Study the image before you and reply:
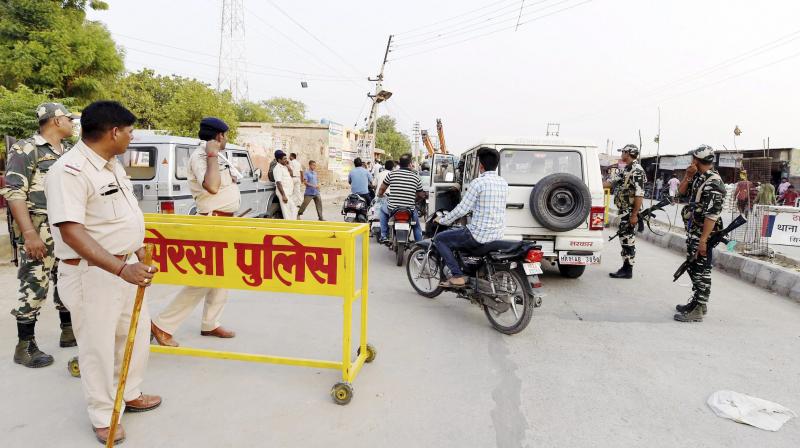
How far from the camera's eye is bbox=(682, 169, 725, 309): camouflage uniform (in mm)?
5039

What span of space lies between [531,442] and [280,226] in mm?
2113

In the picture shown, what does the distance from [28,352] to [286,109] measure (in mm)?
70123

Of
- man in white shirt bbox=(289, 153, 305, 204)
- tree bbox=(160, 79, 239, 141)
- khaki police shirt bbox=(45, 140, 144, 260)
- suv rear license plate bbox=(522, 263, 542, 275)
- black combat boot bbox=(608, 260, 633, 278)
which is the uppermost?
tree bbox=(160, 79, 239, 141)

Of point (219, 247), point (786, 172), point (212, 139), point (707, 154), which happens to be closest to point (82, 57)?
point (212, 139)

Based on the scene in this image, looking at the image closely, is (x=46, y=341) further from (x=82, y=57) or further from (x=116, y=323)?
(x=82, y=57)

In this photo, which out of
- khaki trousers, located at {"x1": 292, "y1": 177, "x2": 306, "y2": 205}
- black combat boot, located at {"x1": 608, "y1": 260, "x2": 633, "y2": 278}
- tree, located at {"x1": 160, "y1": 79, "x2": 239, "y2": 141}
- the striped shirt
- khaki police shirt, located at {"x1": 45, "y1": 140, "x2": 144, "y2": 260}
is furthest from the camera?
tree, located at {"x1": 160, "y1": 79, "x2": 239, "y2": 141}

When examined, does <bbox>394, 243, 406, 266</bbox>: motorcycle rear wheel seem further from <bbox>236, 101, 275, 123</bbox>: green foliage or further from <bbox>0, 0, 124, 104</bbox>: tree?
<bbox>236, 101, 275, 123</bbox>: green foliage

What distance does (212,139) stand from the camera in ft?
14.3

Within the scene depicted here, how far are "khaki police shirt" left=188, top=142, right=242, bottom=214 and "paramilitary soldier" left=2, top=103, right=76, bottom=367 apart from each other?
3.19 ft

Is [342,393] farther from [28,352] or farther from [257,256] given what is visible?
[28,352]

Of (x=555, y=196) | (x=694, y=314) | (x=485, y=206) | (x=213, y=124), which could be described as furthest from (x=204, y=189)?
(x=694, y=314)

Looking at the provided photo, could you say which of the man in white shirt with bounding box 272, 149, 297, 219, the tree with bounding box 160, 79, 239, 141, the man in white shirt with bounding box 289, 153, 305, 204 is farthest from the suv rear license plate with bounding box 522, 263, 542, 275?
the tree with bounding box 160, 79, 239, 141

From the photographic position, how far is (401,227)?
7.67 meters

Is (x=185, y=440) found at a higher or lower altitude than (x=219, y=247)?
lower
